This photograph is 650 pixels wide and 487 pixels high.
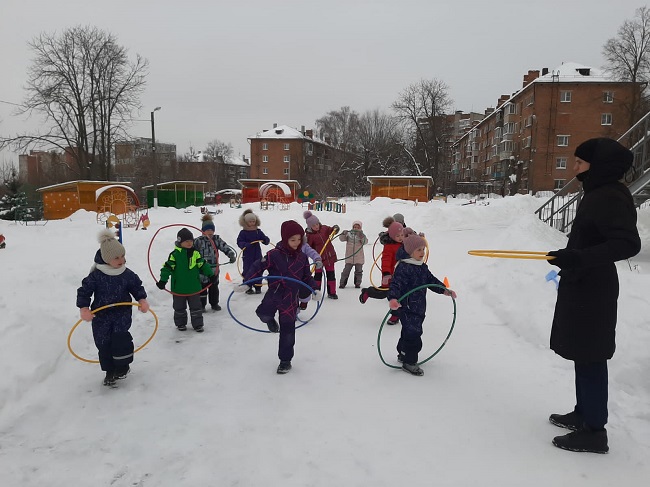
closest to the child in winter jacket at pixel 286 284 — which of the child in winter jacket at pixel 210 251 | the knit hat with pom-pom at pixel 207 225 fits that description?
the child in winter jacket at pixel 210 251

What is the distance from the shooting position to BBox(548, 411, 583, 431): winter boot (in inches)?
152

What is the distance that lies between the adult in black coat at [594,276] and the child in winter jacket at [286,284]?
115 inches

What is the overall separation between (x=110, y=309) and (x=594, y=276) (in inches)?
192

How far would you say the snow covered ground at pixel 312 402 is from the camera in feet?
11.0

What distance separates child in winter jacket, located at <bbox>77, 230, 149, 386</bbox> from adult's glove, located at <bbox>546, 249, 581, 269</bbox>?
13.4ft

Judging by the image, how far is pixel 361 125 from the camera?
238 ft

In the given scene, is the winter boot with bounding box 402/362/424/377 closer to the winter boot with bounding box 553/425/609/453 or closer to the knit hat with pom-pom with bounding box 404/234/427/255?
the knit hat with pom-pom with bounding box 404/234/427/255

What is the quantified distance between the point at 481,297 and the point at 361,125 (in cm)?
6754

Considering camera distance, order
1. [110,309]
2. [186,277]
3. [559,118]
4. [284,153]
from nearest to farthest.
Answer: [110,309] < [186,277] < [559,118] < [284,153]

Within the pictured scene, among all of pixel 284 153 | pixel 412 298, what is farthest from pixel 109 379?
pixel 284 153

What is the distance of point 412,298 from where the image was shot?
5277 mm

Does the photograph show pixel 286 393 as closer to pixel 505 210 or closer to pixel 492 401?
pixel 492 401

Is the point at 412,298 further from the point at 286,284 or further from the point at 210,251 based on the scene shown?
the point at 210,251

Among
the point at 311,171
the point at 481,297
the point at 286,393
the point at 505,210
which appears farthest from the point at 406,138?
the point at 286,393
